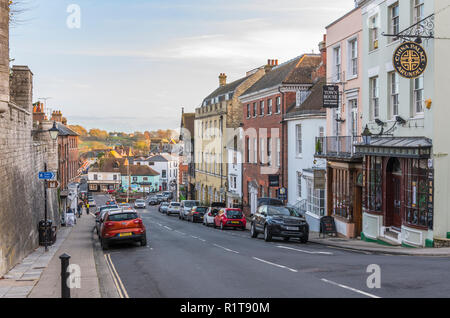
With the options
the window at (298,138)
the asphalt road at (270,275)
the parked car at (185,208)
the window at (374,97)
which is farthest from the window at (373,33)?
the parked car at (185,208)

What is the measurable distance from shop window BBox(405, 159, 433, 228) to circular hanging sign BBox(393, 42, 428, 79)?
318 cm

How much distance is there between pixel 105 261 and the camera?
60.9 feet

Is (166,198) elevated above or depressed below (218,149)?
below

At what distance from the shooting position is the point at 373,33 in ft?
80.5

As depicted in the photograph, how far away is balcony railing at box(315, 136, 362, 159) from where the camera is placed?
2605 centimetres

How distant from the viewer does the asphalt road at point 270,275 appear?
35.5ft

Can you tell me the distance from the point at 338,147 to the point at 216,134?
33535 mm

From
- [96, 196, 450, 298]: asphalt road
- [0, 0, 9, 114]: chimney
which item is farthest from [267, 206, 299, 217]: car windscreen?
[0, 0, 9, 114]: chimney

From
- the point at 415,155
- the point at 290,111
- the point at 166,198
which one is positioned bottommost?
the point at 166,198
